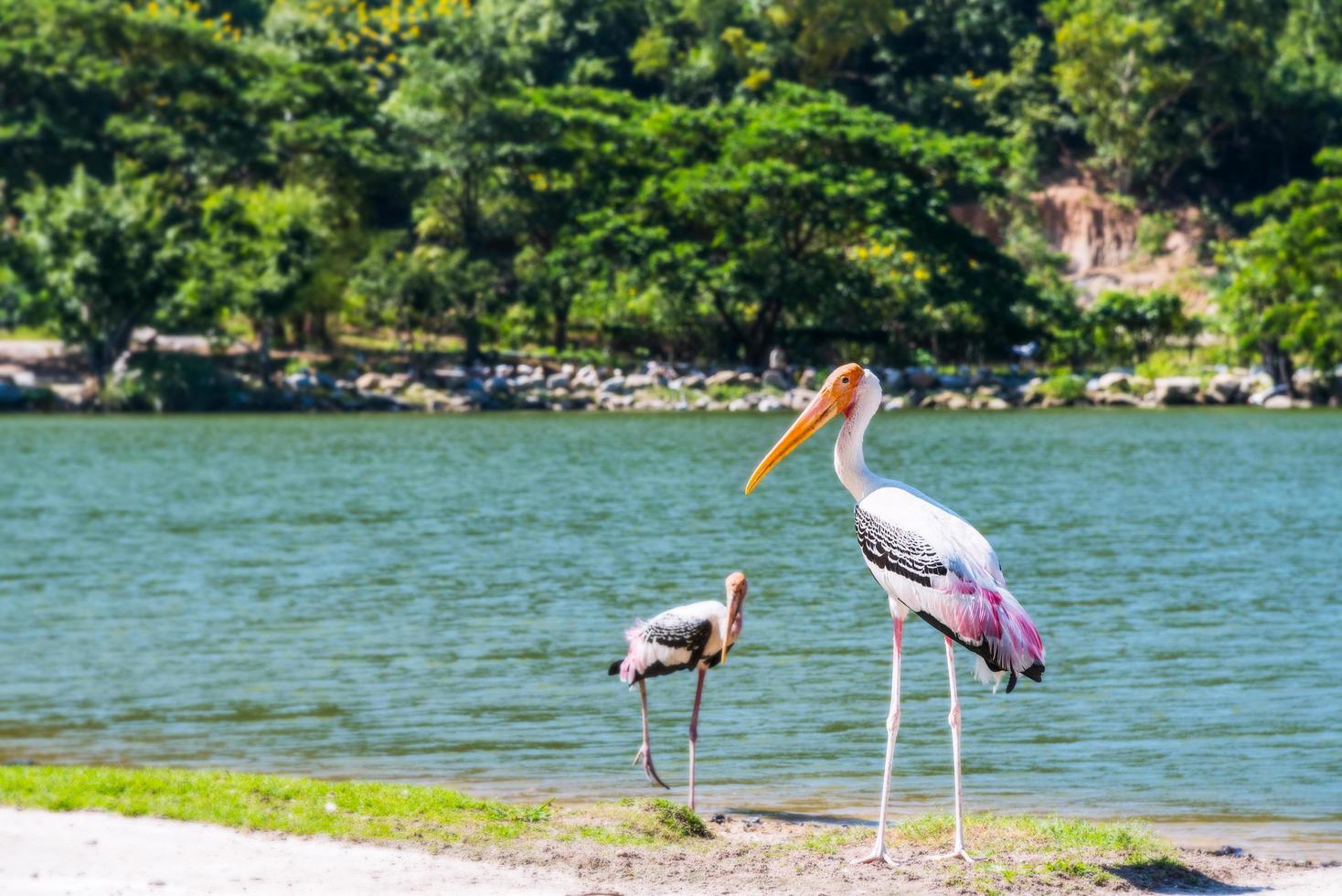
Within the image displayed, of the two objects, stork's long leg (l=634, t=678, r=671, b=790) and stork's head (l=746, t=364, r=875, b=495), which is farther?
stork's long leg (l=634, t=678, r=671, b=790)

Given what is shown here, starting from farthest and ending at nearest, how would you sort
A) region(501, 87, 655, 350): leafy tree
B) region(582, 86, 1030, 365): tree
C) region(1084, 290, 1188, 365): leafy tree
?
1. region(1084, 290, 1188, 365): leafy tree
2. region(501, 87, 655, 350): leafy tree
3. region(582, 86, 1030, 365): tree

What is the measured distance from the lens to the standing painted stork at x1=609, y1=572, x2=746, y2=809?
12648 millimetres

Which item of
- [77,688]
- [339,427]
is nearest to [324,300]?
[339,427]

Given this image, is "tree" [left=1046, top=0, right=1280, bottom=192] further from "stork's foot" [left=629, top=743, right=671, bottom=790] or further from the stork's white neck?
the stork's white neck

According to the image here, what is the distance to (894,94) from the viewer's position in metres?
85.1

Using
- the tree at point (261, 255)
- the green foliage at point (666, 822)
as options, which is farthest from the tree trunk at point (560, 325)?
the green foliage at point (666, 822)

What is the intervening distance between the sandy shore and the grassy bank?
103 mm

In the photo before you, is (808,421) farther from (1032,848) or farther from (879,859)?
(1032,848)

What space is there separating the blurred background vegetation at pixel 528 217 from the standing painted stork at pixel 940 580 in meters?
53.2

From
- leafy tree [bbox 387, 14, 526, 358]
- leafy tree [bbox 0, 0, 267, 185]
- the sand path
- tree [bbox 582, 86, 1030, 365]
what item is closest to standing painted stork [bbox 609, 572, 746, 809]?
the sand path

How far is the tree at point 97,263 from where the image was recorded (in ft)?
199

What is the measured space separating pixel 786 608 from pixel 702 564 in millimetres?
4166

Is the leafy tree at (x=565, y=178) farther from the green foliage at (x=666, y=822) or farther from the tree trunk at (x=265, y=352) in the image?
the green foliage at (x=666, y=822)

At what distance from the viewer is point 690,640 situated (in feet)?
41.7
